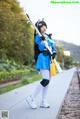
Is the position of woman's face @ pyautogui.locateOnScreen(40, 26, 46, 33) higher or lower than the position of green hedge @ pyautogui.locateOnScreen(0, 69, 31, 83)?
higher

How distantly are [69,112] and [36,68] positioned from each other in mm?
765

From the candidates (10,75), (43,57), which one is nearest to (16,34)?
(43,57)

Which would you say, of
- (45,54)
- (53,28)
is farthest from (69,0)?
(45,54)

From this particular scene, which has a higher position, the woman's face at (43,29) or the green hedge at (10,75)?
the woman's face at (43,29)

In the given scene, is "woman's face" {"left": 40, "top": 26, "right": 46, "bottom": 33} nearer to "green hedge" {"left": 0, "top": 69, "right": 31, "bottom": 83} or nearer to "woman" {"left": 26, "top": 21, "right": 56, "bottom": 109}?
"woman" {"left": 26, "top": 21, "right": 56, "bottom": 109}

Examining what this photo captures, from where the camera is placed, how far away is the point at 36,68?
14.9 feet

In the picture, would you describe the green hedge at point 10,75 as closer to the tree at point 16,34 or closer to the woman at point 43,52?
the tree at point 16,34

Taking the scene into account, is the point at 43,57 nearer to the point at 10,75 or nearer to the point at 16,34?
the point at 16,34

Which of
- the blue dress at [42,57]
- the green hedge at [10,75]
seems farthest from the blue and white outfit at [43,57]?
the green hedge at [10,75]

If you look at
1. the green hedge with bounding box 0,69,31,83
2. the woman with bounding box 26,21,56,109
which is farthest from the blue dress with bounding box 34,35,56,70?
the green hedge with bounding box 0,69,31,83

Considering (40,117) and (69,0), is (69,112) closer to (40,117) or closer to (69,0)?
(40,117)

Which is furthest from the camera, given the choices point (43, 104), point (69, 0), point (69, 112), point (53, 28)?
point (69, 112)

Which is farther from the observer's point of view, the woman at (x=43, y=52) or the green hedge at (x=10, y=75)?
the green hedge at (x=10, y=75)

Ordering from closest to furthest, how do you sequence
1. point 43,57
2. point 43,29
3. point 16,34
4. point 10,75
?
1. point 43,29
2. point 43,57
3. point 16,34
4. point 10,75
